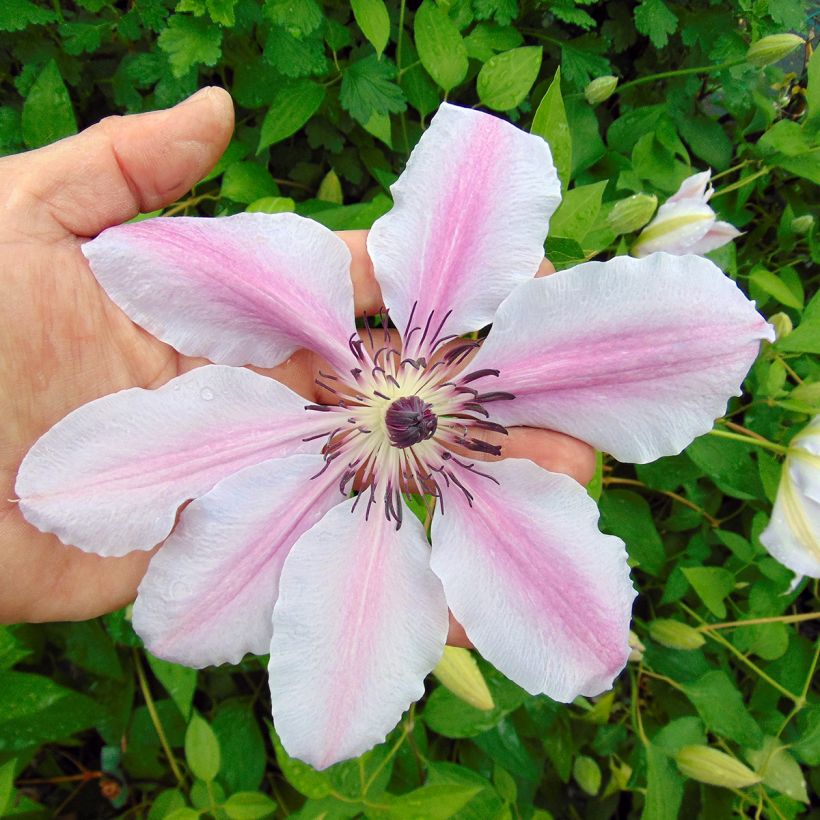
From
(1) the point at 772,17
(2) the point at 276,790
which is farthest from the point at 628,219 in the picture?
(2) the point at 276,790

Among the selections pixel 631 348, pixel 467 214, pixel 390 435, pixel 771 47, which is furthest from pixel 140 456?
pixel 771 47

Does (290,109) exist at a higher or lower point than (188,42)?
lower

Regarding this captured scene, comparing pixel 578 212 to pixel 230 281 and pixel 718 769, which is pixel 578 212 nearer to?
pixel 230 281

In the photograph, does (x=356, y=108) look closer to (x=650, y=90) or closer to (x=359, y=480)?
(x=359, y=480)

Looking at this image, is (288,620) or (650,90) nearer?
(288,620)

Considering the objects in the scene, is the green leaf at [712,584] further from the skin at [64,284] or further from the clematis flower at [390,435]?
the skin at [64,284]

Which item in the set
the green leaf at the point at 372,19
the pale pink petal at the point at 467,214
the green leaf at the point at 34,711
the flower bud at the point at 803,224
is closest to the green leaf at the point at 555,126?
the pale pink petal at the point at 467,214
